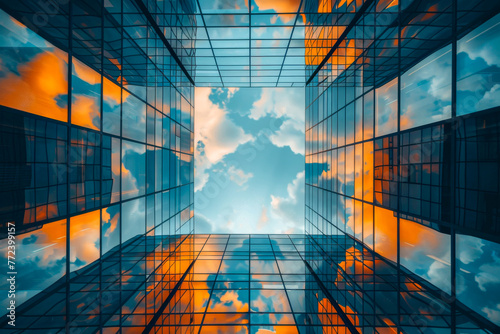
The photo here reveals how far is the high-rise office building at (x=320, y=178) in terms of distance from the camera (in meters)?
5.29

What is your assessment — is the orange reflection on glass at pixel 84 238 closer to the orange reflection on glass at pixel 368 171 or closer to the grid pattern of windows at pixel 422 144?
the grid pattern of windows at pixel 422 144

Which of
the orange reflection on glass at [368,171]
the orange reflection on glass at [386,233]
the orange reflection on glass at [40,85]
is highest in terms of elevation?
the orange reflection on glass at [40,85]

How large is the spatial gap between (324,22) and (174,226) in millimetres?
17103

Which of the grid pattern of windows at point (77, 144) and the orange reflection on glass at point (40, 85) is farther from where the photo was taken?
the grid pattern of windows at point (77, 144)

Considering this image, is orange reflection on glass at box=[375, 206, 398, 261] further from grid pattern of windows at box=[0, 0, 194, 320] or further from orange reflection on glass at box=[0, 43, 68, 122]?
orange reflection on glass at box=[0, 43, 68, 122]

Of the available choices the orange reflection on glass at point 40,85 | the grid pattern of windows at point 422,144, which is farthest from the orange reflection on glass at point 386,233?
the orange reflection on glass at point 40,85

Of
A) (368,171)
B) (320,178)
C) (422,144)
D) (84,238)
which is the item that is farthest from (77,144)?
(320,178)

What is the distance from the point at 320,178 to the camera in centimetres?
1753

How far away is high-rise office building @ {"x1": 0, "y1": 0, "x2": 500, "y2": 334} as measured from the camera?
17.3 ft

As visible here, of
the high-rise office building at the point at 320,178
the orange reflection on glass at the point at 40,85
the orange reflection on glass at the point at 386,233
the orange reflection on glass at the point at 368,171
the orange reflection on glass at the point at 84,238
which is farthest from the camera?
the orange reflection on glass at the point at 368,171

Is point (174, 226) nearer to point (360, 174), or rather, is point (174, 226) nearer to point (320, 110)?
point (360, 174)

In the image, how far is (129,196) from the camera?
10328mm

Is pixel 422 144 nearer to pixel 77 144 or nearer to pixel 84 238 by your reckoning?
pixel 77 144

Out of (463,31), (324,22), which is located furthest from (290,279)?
(324,22)
